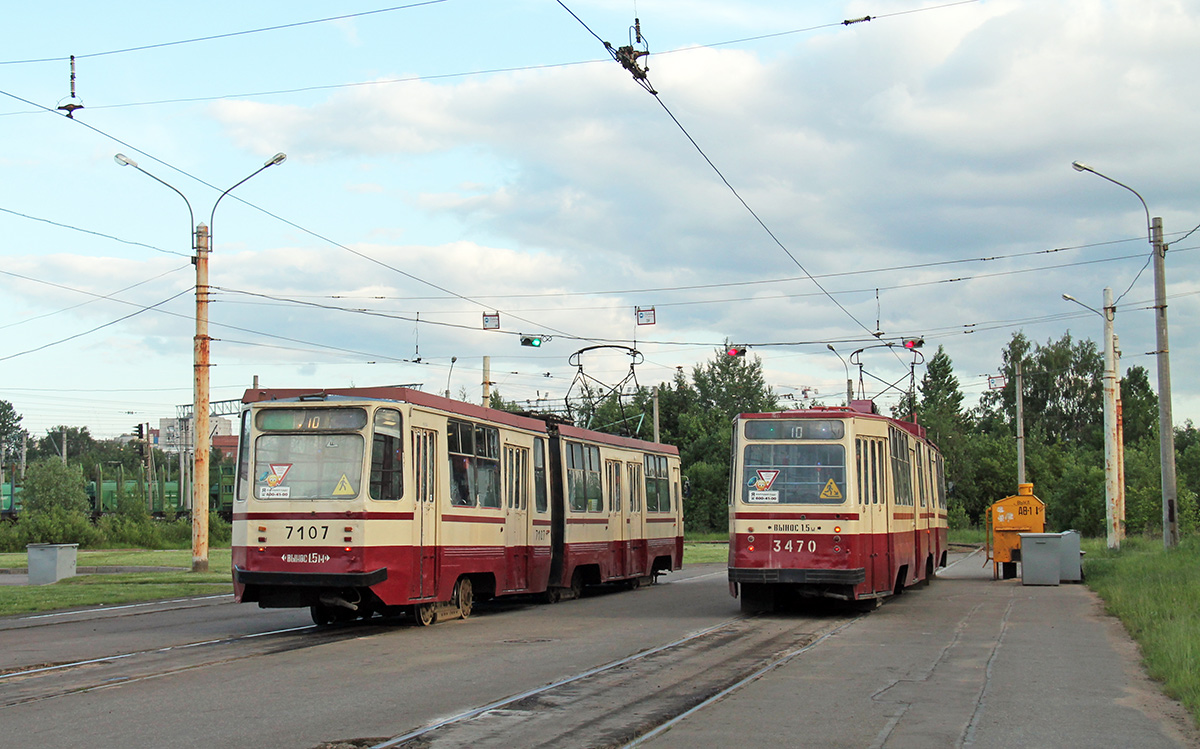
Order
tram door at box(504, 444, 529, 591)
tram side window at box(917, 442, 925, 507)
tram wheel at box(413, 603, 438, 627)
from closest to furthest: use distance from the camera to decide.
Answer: tram wheel at box(413, 603, 438, 627) → tram door at box(504, 444, 529, 591) → tram side window at box(917, 442, 925, 507)

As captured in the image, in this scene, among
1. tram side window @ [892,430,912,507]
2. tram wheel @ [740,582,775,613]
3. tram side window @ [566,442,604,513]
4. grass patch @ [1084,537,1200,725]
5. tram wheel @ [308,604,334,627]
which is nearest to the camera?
grass patch @ [1084,537,1200,725]

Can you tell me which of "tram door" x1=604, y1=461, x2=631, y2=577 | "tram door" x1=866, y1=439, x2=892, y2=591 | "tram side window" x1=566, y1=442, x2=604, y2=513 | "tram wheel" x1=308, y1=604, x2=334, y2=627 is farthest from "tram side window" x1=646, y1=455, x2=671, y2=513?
"tram wheel" x1=308, y1=604, x2=334, y2=627

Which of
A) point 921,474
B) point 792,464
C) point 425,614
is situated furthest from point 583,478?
point 921,474

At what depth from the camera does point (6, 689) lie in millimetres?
9977

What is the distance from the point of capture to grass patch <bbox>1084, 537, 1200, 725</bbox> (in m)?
10.5

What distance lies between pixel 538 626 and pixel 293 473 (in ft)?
12.6

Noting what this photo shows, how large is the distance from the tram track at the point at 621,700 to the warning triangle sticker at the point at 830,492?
330 cm

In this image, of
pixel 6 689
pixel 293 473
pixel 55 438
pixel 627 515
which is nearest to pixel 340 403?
pixel 293 473

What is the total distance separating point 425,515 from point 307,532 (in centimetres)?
158

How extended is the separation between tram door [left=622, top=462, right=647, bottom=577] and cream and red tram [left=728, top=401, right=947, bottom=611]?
5.91 m

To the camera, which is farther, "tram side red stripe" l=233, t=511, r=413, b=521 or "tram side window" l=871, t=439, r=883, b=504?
"tram side window" l=871, t=439, r=883, b=504

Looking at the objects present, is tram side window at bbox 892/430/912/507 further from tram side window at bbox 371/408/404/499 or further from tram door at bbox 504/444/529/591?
tram side window at bbox 371/408/404/499

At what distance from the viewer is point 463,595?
1712 cm

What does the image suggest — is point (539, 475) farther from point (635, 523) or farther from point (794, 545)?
point (635, 523)
